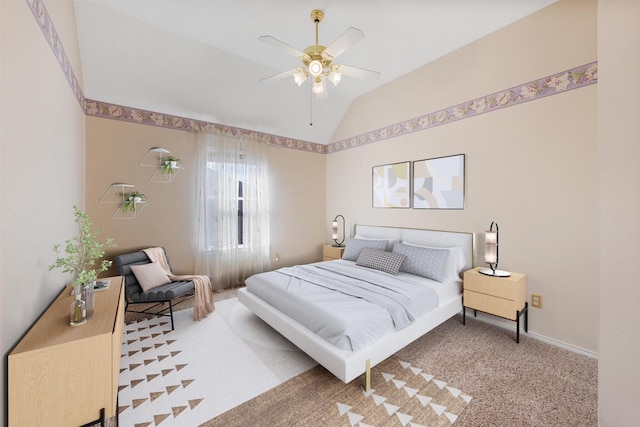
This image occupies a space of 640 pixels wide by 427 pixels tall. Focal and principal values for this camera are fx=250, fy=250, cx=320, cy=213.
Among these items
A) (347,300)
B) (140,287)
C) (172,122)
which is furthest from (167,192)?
(347,300)

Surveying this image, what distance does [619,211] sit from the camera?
0.68 meters

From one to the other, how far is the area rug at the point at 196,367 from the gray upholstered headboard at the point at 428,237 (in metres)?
2.22

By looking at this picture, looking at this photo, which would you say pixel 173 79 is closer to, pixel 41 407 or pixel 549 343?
pixel 41 407

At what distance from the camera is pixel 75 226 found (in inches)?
104

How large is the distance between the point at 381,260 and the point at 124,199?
11.5ft

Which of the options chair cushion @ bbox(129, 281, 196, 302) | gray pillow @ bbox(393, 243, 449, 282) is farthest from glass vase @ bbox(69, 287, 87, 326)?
gray pillow @ bbox(393, 243, 449, 282)

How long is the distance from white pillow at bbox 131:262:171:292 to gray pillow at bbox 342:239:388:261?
2477 millimetres

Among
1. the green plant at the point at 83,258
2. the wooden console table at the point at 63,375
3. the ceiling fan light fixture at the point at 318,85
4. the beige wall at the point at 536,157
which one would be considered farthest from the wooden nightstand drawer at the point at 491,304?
the green plant at the point at 83,258

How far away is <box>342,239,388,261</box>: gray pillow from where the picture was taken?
3686mm

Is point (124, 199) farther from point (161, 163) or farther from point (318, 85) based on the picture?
point (318, 85)

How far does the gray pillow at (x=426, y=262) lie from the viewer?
113 inches

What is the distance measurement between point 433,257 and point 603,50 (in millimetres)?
2523

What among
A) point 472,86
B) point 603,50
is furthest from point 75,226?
point 472,86

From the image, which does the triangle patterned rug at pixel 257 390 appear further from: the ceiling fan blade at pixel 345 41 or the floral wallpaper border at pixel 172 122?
the floral wallpaper border at pixel 172 122
